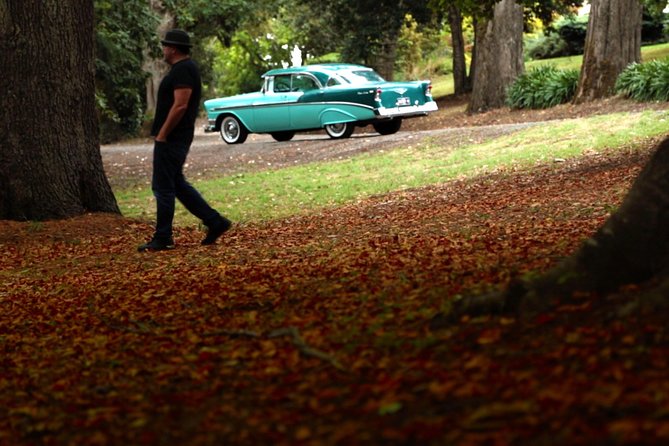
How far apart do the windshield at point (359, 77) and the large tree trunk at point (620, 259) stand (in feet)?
73.6

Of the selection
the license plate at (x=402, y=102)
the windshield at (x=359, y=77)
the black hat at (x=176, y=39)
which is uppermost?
the black hat at (x=176, y=39)

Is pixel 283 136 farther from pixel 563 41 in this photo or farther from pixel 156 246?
pixel 563 41

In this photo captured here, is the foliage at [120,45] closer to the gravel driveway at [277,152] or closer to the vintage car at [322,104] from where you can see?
the gravel driveway at [277,152]

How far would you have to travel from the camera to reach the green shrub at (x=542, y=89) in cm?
2920

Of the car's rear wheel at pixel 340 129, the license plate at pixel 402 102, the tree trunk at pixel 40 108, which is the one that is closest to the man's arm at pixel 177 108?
the tree trunk at pixel 40 108

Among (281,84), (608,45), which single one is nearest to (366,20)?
(281,84)

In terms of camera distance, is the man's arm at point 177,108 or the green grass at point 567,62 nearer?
Result: the man's arm at point 177,108

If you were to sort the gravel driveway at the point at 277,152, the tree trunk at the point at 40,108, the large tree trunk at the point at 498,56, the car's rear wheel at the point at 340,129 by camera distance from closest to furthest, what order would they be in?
1. the tree trunk at the point at 40,108
2. the gravel driveway at the point at 277,152
3. the car's rear wheel at the point at 340,129
4. the large tree trunk at the point at 498,56

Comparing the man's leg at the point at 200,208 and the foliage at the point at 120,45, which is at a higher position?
the foliage at the point at 120,45

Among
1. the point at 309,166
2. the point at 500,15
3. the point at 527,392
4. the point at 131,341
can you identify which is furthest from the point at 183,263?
the point at 500,15

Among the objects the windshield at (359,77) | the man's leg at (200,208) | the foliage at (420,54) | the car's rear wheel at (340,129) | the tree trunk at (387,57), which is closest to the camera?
the man's leg at (200,208)

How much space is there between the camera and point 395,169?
2033 centimetres

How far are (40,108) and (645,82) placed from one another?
587 inches

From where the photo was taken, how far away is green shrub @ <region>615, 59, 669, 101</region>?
23.8 metres
